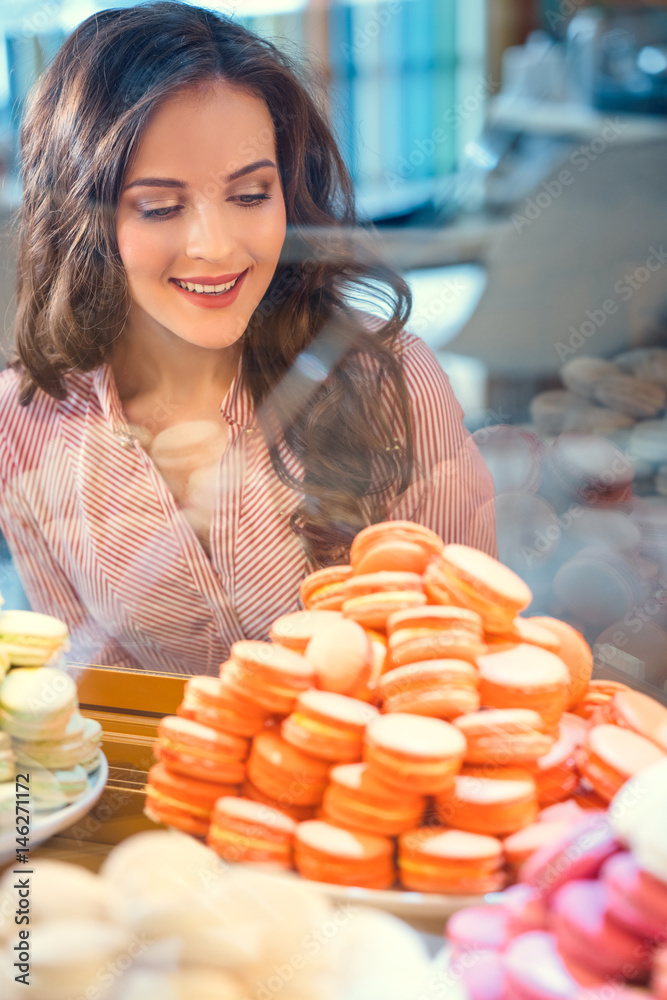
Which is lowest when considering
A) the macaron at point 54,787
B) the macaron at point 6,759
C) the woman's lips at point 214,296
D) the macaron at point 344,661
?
the macaron at point 54,787

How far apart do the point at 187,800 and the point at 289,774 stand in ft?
0.33

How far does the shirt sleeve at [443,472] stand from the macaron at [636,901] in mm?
526

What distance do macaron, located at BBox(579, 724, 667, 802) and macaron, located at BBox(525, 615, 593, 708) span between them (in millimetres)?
69

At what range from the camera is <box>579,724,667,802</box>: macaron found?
644 mm

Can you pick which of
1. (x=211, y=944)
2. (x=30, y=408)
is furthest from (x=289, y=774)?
(x=30, y=408)

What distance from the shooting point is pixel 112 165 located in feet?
2.90

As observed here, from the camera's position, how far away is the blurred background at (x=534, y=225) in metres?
0.77

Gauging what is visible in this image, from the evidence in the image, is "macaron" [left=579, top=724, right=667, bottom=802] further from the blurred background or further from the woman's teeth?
the woman's teeth

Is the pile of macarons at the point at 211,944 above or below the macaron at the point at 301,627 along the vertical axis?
below

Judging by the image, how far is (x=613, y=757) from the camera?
652mm

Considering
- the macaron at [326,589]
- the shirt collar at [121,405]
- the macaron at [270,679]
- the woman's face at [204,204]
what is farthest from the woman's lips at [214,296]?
the macaron at [270,679]

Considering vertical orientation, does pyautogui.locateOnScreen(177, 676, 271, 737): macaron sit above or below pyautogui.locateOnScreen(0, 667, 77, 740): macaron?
above

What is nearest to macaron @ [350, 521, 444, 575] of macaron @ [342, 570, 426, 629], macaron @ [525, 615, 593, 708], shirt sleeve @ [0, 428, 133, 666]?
macaron @ [342, 570, 426, 629]

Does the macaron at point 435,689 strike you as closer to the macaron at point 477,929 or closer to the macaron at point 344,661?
the macaron at point 344,661
